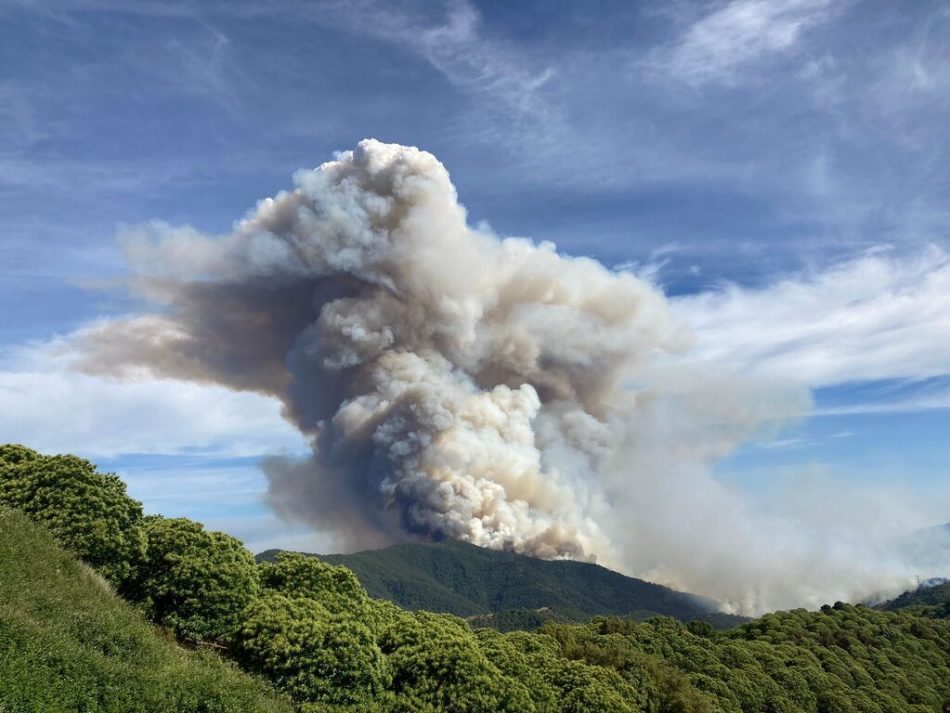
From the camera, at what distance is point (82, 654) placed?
23.8m

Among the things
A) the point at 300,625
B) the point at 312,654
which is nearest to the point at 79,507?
the point at 300,625

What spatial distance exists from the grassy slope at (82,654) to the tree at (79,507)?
1.80 metres

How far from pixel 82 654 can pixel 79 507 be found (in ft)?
41.1

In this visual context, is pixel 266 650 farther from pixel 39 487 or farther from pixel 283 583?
pixel 39 487

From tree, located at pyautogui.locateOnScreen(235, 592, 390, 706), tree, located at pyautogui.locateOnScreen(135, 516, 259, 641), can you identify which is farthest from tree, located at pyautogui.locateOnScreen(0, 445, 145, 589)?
tree, located at pyautogui.locateOnScreen(235, 592, 390, 706)

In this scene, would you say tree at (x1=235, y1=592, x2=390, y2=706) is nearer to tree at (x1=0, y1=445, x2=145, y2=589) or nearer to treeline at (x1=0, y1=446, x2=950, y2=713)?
treeline at (x1=0, y1=446, x2=950, y2=713)

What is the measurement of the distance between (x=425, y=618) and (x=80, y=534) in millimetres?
18233

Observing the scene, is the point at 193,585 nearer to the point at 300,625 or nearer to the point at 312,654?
the point at 300,625

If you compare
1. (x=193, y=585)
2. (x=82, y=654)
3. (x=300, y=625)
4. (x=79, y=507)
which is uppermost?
(x=79, y=507)

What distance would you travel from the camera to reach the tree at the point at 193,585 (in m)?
34.8

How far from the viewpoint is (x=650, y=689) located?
171 ft

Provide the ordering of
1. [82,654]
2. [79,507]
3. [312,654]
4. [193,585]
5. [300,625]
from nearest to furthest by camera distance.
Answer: [82,654], [312,654], [300,625], [79,507], [193,585]

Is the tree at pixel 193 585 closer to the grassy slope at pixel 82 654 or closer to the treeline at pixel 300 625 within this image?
the treeline at pixel 300 625

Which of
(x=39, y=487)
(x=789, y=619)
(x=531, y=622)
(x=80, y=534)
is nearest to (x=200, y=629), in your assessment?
(x=80, y=534)
